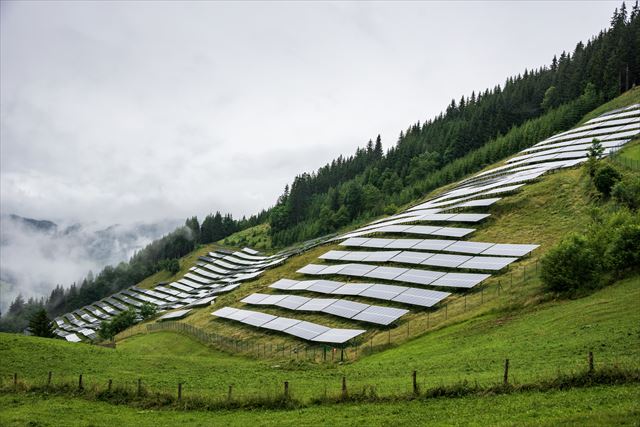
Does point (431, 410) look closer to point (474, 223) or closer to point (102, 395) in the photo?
point (102, 395)

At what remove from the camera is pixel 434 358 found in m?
43.8

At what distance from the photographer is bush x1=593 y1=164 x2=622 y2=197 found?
76000mm

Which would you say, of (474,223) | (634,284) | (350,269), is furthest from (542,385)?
(474,223)

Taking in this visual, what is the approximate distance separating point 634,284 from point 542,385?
27960 millimetres

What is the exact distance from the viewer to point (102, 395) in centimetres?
3575

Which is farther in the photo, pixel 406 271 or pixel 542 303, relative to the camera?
pixel 406 271

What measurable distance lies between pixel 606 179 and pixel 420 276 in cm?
3382

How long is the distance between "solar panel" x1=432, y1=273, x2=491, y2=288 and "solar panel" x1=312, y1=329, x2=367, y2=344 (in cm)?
1461

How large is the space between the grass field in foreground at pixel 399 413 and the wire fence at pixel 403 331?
26100 millimetres

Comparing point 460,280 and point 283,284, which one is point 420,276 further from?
point 283,284

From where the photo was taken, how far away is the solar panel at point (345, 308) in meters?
67.4

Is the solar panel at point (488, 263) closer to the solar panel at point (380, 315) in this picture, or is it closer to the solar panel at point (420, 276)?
the solar panel at point (420, 276)

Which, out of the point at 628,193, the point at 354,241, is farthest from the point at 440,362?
the point at 354,241

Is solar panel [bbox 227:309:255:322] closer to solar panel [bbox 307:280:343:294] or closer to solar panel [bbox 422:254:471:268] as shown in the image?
solar panel [bbox 307:280:343:294]
